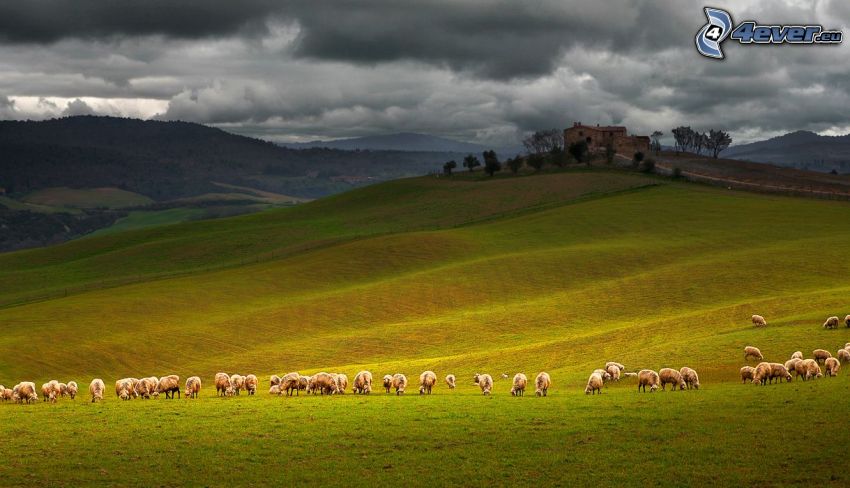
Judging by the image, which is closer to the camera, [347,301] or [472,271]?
[347,301]

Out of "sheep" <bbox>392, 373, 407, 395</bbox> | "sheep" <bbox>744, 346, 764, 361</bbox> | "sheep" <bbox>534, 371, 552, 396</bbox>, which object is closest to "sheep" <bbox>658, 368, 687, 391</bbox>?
"sheep" <bbox>534, 371, 552, 396</bbox>

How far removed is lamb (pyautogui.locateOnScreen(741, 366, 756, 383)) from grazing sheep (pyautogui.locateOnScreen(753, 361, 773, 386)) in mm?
196

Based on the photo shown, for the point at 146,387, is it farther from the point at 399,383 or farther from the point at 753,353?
the point at 753,353

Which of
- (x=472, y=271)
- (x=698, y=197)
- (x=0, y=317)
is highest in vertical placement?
(x=698, y=197)

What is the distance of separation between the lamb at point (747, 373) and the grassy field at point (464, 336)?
0.41 m

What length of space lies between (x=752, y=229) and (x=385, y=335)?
62.0 meters

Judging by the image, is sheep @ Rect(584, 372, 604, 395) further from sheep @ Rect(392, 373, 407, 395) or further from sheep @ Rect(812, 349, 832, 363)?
sheep @ Rect(812, 349, 832, 363)

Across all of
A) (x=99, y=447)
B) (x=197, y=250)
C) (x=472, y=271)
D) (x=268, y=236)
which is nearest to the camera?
(x=99, y=447)

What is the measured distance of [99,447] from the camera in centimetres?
2656

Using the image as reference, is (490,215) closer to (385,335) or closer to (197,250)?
(197,250)

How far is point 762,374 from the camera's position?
A: 3466 cm

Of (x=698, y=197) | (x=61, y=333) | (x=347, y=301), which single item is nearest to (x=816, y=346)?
(x=347, y=301)

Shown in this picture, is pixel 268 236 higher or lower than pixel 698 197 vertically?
lower

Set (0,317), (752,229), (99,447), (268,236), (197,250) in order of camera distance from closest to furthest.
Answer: (99,447), (0,317), (752,229), (197,250), (268,236)
